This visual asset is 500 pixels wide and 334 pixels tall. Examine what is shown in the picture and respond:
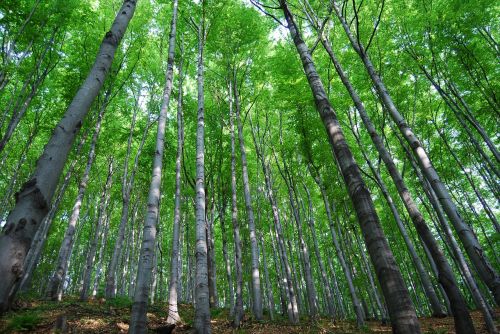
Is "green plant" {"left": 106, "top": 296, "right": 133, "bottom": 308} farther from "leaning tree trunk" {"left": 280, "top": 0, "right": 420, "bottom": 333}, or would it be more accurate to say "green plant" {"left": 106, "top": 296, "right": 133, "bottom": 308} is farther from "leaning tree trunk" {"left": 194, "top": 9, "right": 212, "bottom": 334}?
"leaning tree trunk" {"left": 280, "top": 0, "right": 420, "bottom": 333}

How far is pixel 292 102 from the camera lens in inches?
471

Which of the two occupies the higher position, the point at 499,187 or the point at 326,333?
the point at 499,187

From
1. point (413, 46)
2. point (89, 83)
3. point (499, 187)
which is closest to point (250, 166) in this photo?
point (413, 46)

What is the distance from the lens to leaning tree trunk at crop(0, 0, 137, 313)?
1.57 meters

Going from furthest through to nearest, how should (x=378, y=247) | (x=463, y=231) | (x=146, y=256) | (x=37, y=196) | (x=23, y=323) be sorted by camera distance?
(x=23, y=323)
(x=146, y=256)
(x=463, y=231)
(x=378, y=247)
(x=37, y=196)

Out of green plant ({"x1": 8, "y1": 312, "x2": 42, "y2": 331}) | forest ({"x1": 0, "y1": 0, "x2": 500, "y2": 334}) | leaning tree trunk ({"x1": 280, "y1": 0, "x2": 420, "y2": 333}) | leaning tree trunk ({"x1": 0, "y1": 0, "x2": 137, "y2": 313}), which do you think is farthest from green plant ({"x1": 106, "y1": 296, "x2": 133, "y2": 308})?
leaning tree trunk ({"x1": 280, "y1": 0, "x2": 420, "y2": 333})

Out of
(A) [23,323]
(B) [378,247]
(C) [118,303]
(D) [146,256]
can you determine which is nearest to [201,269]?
(D) [146,256]

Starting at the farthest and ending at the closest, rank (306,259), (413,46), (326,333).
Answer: (306,259), (413,46), (326,333)

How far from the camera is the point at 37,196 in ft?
6.01

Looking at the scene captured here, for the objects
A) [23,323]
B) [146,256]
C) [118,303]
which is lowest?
[23,323]

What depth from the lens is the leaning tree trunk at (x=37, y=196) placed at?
1.57 metres

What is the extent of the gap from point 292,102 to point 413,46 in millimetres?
4817

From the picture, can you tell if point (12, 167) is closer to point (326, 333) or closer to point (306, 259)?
point (306, 259)

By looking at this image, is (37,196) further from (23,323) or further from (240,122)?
(240,122)
